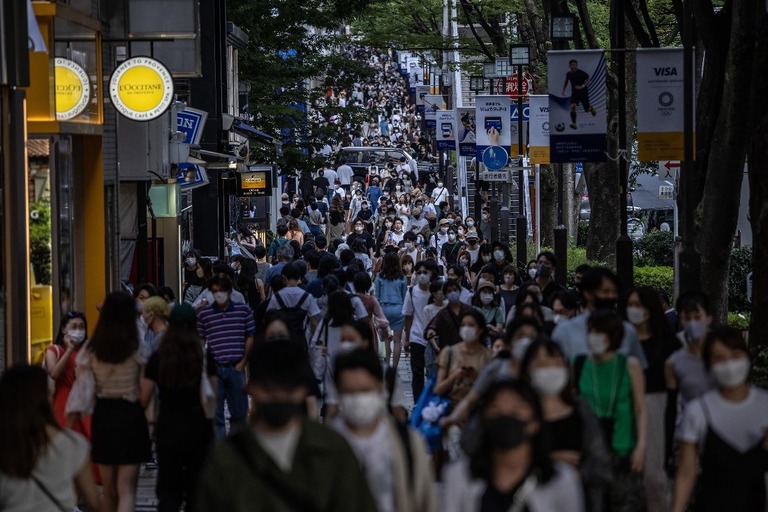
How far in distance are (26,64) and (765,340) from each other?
6794 millimetres

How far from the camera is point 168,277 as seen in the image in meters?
23.3

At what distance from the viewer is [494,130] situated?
3309cm

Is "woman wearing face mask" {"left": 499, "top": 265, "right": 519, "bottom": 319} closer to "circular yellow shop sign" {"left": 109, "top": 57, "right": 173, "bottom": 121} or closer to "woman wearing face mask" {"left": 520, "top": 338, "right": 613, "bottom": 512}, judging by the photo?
"circular yellow shop sign" {"left": 109, "top": 57, "right": 173, "bottom": 121}

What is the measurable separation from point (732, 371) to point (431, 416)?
2937 mm

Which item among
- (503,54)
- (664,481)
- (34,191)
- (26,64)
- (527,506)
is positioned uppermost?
(503,54)

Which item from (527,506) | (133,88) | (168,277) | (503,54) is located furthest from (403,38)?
(527,506)

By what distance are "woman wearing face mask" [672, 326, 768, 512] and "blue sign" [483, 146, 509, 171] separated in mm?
24686

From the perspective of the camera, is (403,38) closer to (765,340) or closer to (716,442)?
(765,340)

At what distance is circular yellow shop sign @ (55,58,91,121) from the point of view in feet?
48.6

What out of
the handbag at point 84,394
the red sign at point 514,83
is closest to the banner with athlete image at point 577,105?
the handbag at point 84,394

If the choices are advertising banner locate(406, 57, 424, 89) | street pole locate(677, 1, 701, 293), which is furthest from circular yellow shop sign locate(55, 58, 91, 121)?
advertising banner locate(406, 57, 424, 89)

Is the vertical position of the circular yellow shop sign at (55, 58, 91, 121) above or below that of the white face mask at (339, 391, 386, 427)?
above

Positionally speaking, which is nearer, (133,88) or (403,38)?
(133,88)

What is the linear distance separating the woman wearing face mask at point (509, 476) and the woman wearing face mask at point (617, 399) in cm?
259
